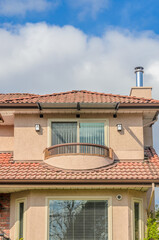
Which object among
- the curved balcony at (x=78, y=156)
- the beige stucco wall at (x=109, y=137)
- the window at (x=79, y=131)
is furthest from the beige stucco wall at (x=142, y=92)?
the curved balcony at (x=78, y=156)

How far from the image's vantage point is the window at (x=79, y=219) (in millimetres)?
17719

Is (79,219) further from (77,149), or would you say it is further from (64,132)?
(64,132)

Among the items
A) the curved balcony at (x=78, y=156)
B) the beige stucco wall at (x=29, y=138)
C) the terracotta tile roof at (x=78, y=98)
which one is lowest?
the curved balcony at (x=78, y=156)

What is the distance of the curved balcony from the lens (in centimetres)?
1877

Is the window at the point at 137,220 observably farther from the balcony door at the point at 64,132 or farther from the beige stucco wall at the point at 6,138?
the beige stucco wall at the point at 6,138

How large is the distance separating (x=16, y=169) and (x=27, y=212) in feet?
6.25

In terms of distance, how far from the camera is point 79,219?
705 inches

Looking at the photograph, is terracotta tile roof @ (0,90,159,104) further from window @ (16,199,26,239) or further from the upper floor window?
window @ (16,199,26,239)

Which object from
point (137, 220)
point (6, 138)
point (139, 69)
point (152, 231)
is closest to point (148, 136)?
point (139, 69)

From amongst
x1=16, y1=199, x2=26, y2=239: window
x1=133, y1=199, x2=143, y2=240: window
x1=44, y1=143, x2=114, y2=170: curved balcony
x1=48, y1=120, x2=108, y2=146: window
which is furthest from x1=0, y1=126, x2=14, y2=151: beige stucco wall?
x1=133, y1=199, x2=143, y2=240: window

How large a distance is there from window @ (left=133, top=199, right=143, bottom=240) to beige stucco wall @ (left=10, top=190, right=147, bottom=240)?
9.0 inches

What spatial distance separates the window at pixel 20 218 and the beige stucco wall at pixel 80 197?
24 centimetres

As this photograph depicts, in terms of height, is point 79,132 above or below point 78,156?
above

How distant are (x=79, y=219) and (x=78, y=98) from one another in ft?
19.6
